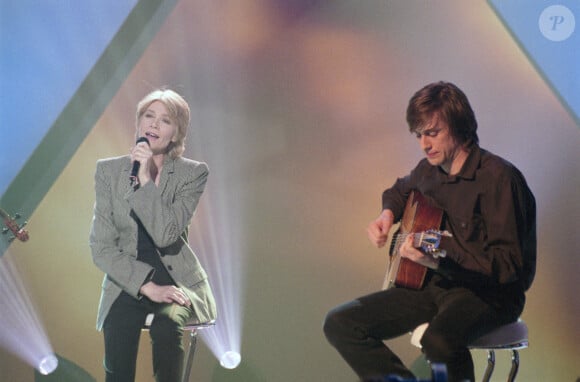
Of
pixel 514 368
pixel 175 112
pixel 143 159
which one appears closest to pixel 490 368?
pixel 514 368

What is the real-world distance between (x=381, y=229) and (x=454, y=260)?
1.41 ft

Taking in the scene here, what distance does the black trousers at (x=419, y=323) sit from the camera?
297cm

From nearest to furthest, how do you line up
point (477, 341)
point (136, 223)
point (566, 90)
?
point (477, 341), point (136, 223), point (566, 90)

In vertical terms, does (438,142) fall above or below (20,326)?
above

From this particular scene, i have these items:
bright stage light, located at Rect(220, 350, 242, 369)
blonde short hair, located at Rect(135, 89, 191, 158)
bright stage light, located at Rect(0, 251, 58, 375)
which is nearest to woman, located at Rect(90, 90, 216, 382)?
blonde short hair, located at Rect(135, 89, 191, 158)

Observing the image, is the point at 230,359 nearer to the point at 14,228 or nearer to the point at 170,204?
the point at 170,204

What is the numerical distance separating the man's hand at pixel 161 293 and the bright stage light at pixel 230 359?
88cm

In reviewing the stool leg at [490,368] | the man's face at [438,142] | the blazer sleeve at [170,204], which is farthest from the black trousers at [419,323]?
the blazer sleeve at [170,204]

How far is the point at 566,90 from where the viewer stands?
4262mm

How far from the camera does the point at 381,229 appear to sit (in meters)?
3.41

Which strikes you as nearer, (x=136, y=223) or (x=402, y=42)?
(x=136, y=223)

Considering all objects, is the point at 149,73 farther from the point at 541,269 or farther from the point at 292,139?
the point at 541,269

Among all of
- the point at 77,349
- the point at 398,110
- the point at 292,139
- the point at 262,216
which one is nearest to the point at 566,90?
the point at 398,110

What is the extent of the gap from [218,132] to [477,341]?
1897mm
